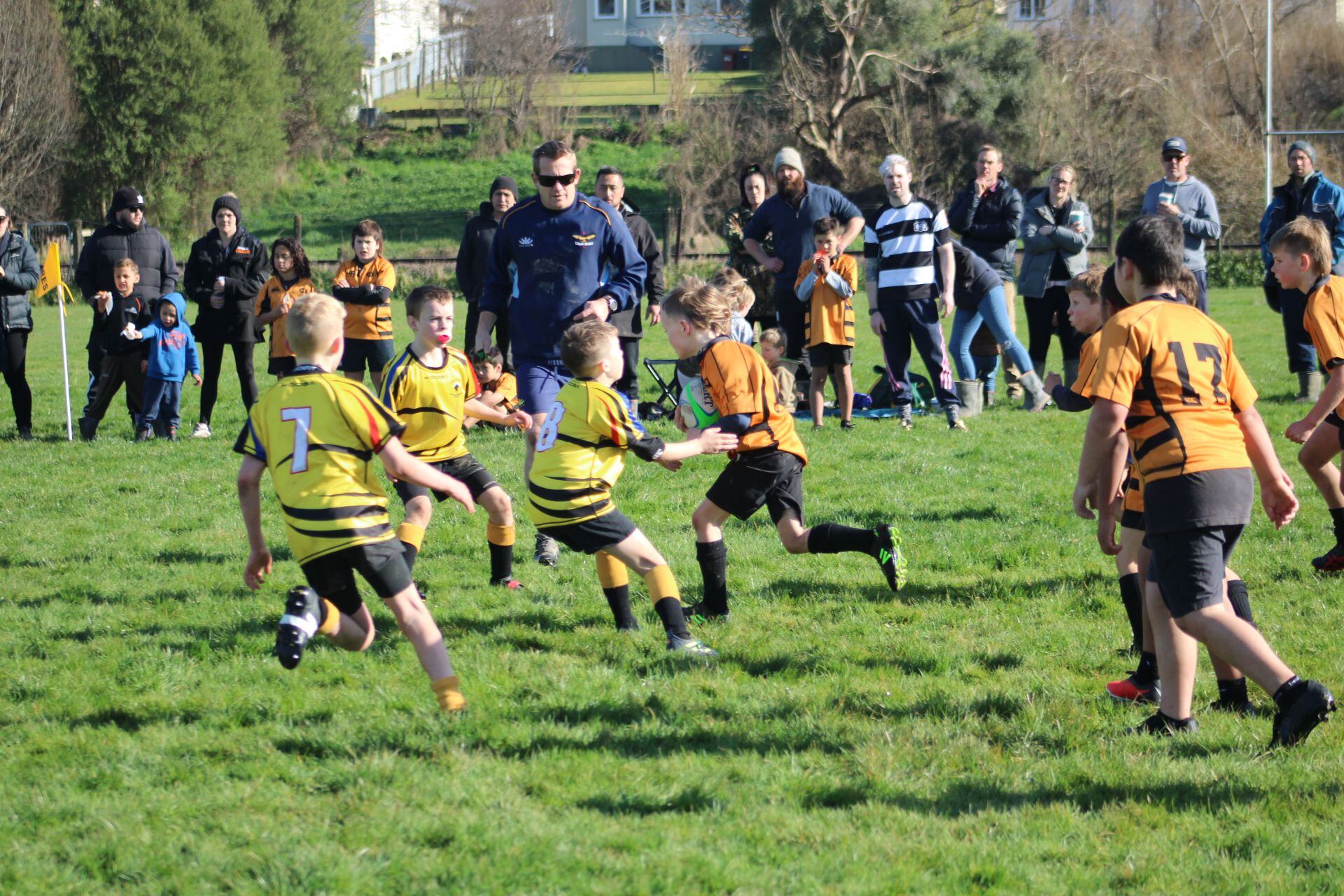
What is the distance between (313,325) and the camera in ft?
14.8

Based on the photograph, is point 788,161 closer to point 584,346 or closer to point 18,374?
point 584,346

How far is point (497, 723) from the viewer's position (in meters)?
4.50

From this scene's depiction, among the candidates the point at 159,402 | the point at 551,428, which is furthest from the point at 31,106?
the point at 551,428

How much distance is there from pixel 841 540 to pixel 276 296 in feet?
24.5

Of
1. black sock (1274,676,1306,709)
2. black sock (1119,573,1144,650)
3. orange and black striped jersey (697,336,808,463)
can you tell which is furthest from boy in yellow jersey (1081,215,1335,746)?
orange and black striped jersey (697,336,808,463)

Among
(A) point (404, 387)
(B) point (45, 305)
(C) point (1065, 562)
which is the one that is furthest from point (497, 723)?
(B) point (45, 305)

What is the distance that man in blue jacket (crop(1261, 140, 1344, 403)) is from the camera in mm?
10773

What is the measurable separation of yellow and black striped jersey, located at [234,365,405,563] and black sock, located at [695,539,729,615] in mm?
1742

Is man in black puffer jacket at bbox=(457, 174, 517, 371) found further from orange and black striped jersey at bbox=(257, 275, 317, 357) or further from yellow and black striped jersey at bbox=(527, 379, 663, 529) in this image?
yellow and black striped jersey at bbox=(527, 379, 663, 529)

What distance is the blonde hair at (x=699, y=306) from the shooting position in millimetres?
→ 5711

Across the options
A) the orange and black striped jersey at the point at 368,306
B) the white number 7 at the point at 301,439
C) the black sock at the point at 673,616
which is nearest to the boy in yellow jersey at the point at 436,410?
the black sock at the point at 673,616

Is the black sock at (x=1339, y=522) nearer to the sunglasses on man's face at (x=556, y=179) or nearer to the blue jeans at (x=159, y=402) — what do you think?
the sunglasses on man's face at (x=556, y=179)

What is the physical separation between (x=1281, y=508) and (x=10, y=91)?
43.0 m

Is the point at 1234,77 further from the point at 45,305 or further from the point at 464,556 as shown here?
the point at 464,556
